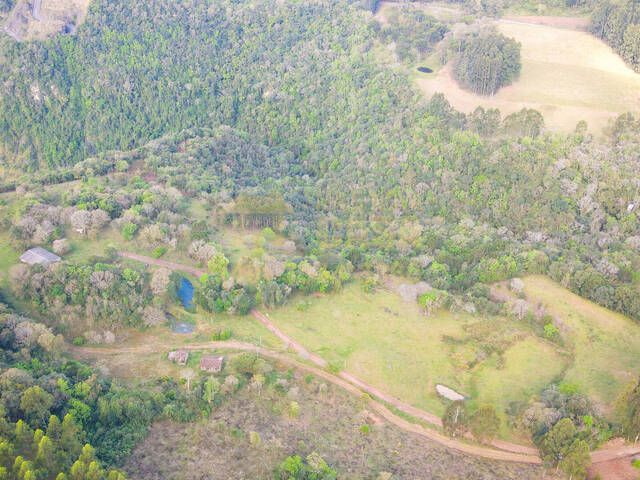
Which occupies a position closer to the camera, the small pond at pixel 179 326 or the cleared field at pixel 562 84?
the small pond at pixel 179 326

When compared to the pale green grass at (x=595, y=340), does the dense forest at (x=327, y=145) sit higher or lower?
higher

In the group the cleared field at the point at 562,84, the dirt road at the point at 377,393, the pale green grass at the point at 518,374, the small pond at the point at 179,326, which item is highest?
the cleared field at the point at 562,84

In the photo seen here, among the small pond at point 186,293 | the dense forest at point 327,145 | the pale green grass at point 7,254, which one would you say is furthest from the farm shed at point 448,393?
the pale green grass at point 7,254

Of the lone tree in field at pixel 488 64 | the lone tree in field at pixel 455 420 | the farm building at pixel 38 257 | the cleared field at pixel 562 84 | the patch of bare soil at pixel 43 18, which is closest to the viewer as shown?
the lone tree in field at pixel 455 420

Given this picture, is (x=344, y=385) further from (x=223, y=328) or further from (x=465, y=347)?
(x=223, y=328)

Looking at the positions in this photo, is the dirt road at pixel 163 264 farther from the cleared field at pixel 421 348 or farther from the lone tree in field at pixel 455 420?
the lone tree in field at pixel 455 420

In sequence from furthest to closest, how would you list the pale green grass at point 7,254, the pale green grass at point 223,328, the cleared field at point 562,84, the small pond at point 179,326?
1. the cleared field at point 562,84
2. the pale green grass at point 7,254
3. the small pond at point 179,326
4. the pale green grass at point 223,328
